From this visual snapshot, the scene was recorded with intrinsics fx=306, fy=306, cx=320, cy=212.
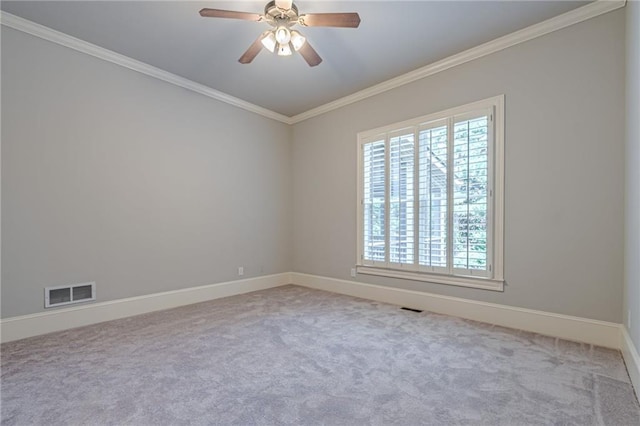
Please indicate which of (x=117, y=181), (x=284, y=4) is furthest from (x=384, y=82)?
(x=117, y=181)

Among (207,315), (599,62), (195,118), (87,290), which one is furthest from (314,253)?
(599,62)

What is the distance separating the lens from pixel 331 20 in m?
2.44

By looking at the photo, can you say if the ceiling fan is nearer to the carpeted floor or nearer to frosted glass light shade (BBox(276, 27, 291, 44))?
frosted glass light shade (BBox(276, 27, 291, 44))

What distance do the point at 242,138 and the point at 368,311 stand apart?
323 cm

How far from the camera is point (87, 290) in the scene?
3.31 meters

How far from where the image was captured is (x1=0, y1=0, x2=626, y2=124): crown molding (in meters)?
2.81

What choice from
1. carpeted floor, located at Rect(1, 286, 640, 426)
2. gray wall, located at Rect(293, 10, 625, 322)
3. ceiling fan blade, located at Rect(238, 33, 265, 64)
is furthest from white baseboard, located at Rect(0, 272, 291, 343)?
ceiling fan blade, located at Rect(238, 33, 265, 64)

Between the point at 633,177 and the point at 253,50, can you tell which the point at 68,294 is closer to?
the point at 253,50

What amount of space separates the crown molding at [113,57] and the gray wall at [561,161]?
2906 millimetres

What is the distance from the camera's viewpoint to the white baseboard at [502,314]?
8.78 feet

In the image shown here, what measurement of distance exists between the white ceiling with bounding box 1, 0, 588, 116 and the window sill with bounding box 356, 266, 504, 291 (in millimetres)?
2577

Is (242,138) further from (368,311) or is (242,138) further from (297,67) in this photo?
(368,311)

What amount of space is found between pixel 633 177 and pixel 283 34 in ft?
9.59

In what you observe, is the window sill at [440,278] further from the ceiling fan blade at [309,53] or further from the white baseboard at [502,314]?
the ceiling fan blade at [309,53]
